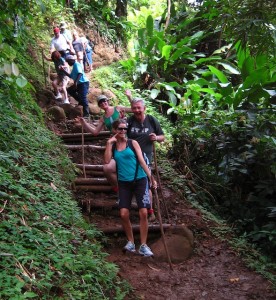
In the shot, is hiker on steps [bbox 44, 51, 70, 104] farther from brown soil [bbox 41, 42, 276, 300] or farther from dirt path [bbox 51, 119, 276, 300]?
brown soil [bbox 41, 42, 276, 300]

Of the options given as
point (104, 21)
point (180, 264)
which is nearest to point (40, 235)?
point (180, 264)

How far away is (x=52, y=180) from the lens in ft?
16.1

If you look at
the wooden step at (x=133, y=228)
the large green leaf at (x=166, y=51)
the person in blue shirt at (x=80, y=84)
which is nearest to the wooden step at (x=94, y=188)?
the wooden step at (x=133, y=228)

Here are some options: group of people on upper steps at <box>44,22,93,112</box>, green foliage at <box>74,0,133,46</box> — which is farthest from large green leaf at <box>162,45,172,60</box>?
green foliage at <box>74,0,133,46</box>

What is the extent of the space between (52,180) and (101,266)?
162 cm

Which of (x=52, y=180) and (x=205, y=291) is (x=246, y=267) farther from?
(x=52, y=180)

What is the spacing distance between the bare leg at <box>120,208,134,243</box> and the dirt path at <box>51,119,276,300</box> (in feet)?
0.83

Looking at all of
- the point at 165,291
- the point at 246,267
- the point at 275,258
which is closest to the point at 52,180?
the point at 165,291

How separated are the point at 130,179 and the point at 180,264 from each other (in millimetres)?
1389

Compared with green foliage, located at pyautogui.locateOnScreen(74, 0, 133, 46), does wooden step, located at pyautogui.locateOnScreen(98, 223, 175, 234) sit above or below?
below

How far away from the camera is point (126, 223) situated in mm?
5027

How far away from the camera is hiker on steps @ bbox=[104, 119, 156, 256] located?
500cm

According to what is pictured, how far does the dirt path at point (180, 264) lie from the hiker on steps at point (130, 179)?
306mm

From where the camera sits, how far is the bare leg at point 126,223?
5.00 meters
